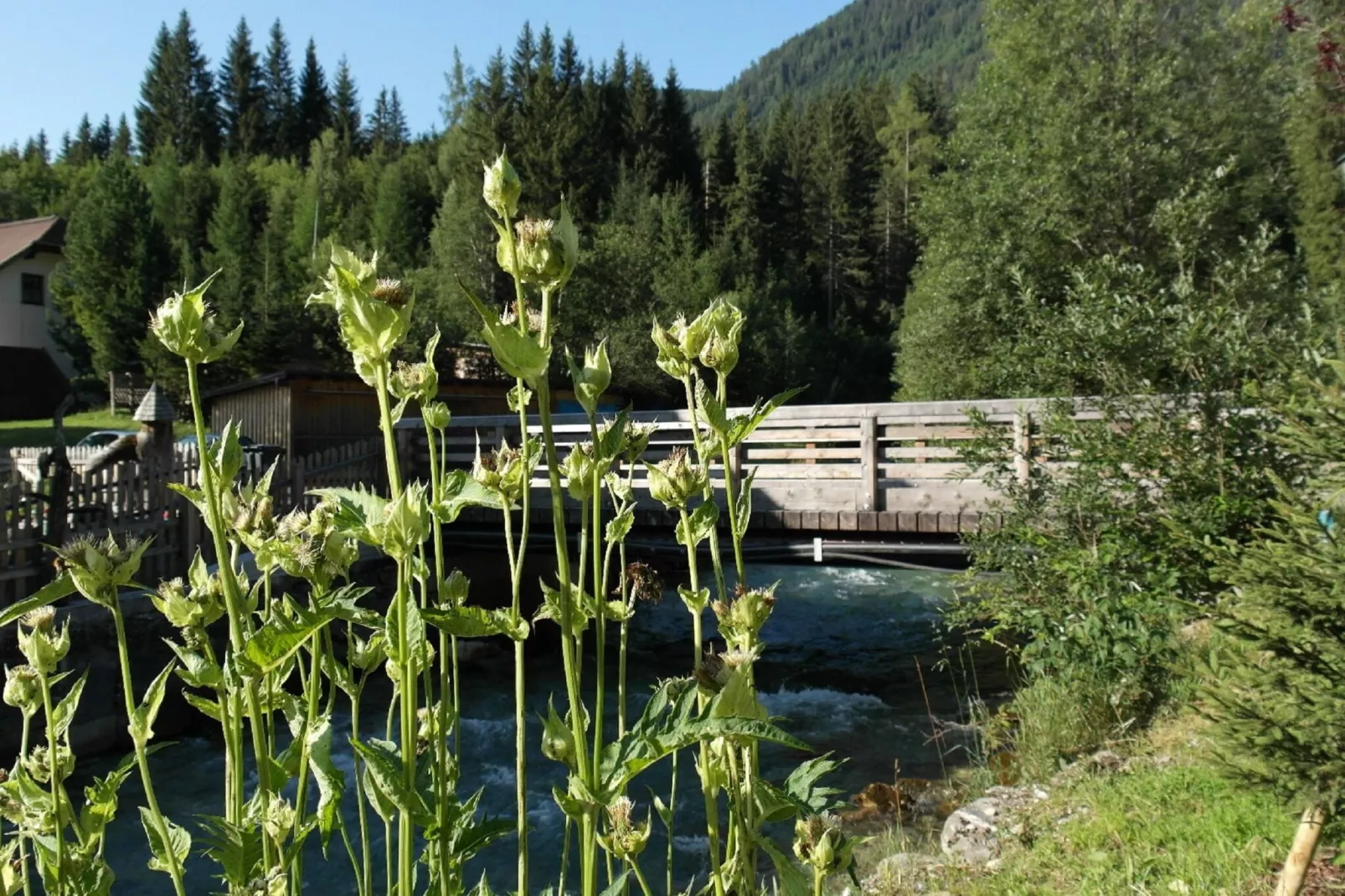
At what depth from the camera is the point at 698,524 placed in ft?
4.46

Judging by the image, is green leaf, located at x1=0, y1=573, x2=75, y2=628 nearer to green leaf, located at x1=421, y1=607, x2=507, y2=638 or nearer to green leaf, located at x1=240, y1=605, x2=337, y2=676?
green leaf, located at x1=240, y1=605, x2=337, y2=676

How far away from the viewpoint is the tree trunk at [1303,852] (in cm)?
277

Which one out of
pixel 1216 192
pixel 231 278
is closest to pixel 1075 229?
pixel 1216 192

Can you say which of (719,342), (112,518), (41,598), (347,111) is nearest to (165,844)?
(41,598)

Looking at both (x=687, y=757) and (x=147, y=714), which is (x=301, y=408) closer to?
(x=687, y=757)

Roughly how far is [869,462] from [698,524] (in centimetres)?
864

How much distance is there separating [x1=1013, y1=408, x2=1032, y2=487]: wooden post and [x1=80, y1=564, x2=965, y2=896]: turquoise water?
130cm

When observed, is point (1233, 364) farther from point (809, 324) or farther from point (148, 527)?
point (809, 324)

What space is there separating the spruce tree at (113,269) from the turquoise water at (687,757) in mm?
25662

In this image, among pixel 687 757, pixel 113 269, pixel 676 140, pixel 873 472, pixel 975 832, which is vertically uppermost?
pixel 676 140

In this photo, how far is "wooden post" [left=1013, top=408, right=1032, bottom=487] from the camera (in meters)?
7.78

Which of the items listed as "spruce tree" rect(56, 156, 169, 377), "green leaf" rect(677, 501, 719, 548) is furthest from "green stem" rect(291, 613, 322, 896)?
"spruce tree" rect(56, 156, 169, 377)

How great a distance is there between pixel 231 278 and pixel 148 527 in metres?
27.2

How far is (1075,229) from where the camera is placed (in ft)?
64.6
